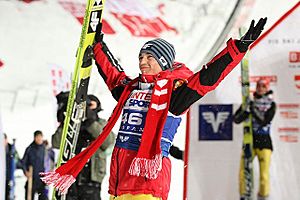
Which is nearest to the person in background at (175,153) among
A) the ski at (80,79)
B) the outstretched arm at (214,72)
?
the ski at (80,79)

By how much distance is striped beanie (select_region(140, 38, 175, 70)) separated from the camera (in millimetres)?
2369

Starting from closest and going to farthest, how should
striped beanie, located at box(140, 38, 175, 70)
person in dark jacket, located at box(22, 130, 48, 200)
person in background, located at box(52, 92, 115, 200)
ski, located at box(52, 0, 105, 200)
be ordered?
striped beanie, located at box(140, 38, 175, 70) < ski, located at box(52, 0, 105, 200) < person in background, located at box(52, 92, 115, 200) < person in dark jacket, located at box(22, 130, 48, 200)

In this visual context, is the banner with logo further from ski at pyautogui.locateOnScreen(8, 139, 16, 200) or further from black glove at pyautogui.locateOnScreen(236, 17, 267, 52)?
black glove at pyautogui.locateOnScreen(236, 17, 267, 52)

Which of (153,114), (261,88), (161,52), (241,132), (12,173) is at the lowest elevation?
(12,173)

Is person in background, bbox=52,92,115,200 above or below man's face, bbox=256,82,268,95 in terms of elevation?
below

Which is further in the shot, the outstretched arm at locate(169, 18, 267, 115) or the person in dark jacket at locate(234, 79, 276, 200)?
the person in dark jacket at locate(234, 79, 276, 200)

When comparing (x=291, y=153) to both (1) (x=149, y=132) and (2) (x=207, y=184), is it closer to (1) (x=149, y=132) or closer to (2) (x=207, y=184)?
(2) (x=207, y=184)

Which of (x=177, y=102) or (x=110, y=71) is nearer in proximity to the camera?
(x=177, y=102)

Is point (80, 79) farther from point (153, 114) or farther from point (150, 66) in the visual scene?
point (153, 114)

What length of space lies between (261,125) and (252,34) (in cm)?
169

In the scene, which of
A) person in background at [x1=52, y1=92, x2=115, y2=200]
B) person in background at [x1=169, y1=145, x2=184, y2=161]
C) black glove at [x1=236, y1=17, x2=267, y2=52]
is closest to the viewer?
black glove at [x1=236, y1=17, x2=267, y2=52]

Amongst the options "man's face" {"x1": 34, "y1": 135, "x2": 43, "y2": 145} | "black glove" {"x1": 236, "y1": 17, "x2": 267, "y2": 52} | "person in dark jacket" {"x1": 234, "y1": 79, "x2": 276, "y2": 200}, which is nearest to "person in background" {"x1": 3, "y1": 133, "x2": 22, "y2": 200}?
"man's face" {"x1": 34, "y1": 135, "x2": 43, "y2": 145}

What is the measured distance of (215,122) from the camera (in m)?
3.74

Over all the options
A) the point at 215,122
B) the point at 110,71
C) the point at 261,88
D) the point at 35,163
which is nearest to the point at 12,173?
the point at 35,163
